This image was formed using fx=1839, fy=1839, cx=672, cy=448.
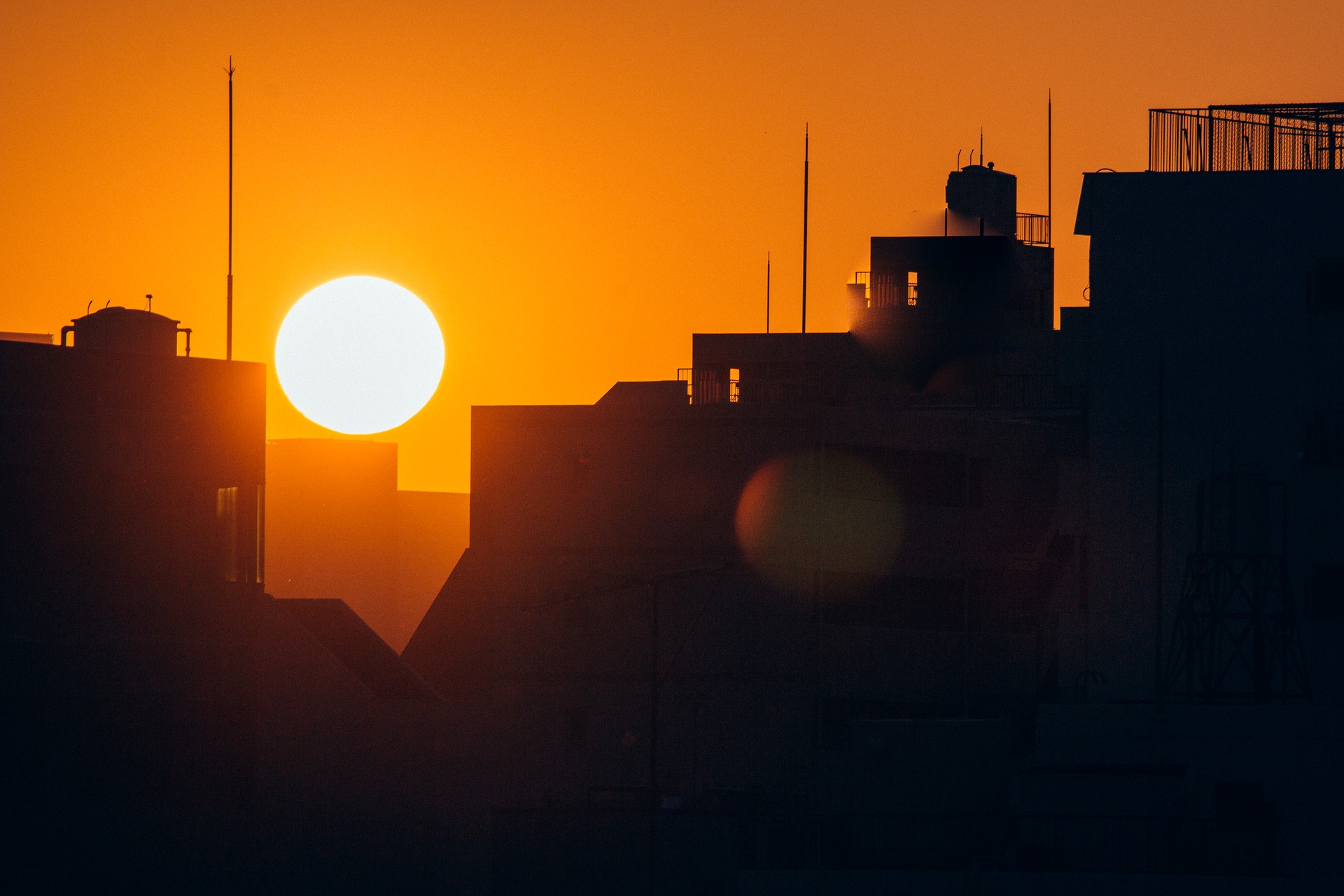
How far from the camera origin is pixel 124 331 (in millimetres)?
41781

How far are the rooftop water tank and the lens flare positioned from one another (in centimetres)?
1473

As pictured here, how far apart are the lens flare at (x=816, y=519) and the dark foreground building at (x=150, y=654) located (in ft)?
38.0

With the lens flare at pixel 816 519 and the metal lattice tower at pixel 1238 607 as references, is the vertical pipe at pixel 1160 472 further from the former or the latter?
the lens flare at pixel 816 519

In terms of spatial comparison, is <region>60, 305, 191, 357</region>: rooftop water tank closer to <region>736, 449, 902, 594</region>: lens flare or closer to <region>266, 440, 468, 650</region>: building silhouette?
<region>736, 449, 902, 594</region>: lens flare

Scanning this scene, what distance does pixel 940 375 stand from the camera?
6525 cm

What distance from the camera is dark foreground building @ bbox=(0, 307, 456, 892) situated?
36.4 meters

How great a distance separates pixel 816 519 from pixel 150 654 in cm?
1749

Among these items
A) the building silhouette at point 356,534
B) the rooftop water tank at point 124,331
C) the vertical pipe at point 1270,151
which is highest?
the vertical pipe at point 1270,151

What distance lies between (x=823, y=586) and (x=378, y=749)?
40.0ft

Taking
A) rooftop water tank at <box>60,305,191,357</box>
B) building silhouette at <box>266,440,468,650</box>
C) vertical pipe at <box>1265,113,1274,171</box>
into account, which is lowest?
building silhouette at <box>266,440,468,650</box>

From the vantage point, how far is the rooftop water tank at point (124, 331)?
41719mm

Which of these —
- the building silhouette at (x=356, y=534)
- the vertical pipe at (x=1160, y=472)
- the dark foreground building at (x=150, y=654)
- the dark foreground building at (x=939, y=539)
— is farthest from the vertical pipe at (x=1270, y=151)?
the building silhouette at (x=356, y=534)

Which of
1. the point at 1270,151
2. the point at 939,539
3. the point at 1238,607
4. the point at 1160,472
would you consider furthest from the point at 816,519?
the point at 1270,151

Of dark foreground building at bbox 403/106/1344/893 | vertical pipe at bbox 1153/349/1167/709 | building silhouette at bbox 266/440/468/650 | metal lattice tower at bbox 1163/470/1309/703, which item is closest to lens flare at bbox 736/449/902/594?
dark foreground building at bbox 403/106/1344/893
